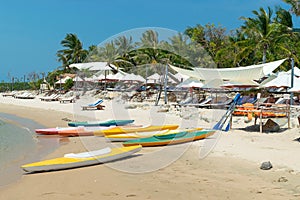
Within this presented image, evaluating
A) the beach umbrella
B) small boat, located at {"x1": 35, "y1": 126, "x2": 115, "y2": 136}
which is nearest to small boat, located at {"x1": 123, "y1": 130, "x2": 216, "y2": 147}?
small boat, located at {"x1": 35, "y1": 126, "x2": 115, "y2": 136}

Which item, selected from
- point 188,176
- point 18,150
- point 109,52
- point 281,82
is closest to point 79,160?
point 188,176

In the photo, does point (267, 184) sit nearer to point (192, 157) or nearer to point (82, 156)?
point (192, 157)

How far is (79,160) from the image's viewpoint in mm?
6875

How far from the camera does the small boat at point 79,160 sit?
6539 millimetres

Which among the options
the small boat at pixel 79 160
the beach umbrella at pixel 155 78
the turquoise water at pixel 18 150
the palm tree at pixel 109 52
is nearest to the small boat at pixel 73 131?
the turquoise water at pixel 18 150

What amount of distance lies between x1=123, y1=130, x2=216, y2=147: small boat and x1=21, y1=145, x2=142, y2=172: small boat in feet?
2.86

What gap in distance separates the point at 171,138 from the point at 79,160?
119 inches

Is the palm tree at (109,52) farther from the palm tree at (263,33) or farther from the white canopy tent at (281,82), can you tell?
the palm tree at (263,33)

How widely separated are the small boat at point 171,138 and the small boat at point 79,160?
87cm

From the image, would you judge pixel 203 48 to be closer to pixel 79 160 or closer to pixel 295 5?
pixel 79 160

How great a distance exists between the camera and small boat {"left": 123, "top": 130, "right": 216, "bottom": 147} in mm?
8844

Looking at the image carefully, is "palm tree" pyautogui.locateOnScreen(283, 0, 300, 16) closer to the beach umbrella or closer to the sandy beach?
the beach umbrella

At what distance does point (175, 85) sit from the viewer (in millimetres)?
21734

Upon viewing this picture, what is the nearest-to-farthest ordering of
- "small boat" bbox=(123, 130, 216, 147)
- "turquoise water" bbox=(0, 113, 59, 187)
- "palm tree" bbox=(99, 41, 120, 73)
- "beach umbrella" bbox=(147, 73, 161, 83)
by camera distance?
"turquoise water" bbox=(0, 113, 59, 187), "palm tree" bbox=(99, 41, 120, 73), "small boat" bbox=(123, 130, 216, 147), "beach umbrella" bbox=(147, 73, 161, 83)
